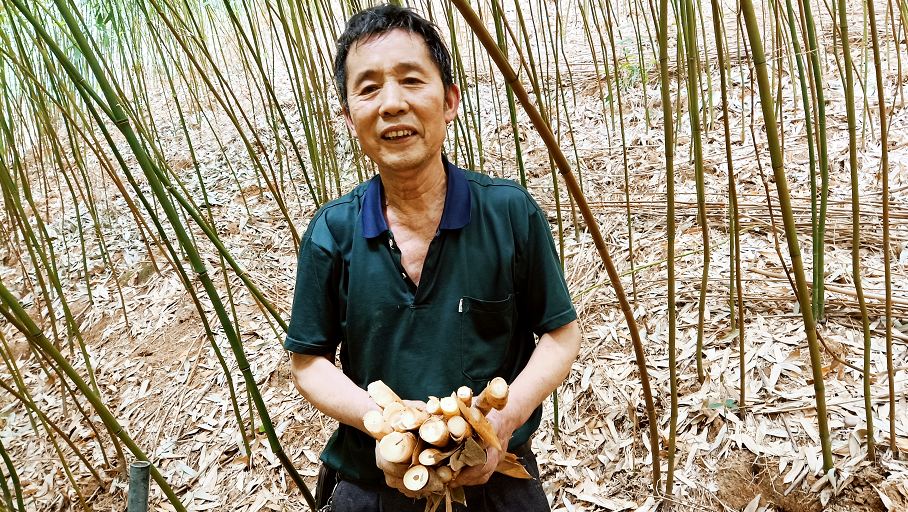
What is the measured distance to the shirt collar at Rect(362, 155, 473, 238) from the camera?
77 centimetres

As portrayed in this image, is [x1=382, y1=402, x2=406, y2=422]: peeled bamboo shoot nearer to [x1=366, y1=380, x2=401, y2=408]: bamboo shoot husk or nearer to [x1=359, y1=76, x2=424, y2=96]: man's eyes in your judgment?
[x1=366, y1=380, x2=401, y2=408]: bamboo shoot husk

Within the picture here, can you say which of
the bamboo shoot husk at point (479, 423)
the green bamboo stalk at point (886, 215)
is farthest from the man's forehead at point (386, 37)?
the green bamboo stalk at point (886, 215)

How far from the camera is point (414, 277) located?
0.78 meters

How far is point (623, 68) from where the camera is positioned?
265 cm

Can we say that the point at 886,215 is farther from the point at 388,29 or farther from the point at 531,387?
the point at 388,29

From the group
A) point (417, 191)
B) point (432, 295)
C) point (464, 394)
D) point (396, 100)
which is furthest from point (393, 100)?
point (464, 394)

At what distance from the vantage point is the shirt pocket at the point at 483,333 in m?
0.76

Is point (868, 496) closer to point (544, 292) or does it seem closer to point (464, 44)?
point (544, 292)

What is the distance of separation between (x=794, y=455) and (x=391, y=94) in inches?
38.8

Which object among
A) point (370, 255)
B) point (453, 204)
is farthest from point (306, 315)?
point (453, 204)

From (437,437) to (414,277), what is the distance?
260mm

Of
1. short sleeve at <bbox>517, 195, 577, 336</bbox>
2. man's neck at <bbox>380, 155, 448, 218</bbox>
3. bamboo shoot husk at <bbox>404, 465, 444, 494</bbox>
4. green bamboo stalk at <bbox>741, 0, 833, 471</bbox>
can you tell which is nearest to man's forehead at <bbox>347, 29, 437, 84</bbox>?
man's neck at <bbox>380, 155, 448, 218</bbox>

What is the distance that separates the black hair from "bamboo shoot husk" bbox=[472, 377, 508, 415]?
0.41 meters

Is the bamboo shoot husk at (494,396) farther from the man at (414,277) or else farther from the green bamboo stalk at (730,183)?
the green bamboo stalk at (730,183)
